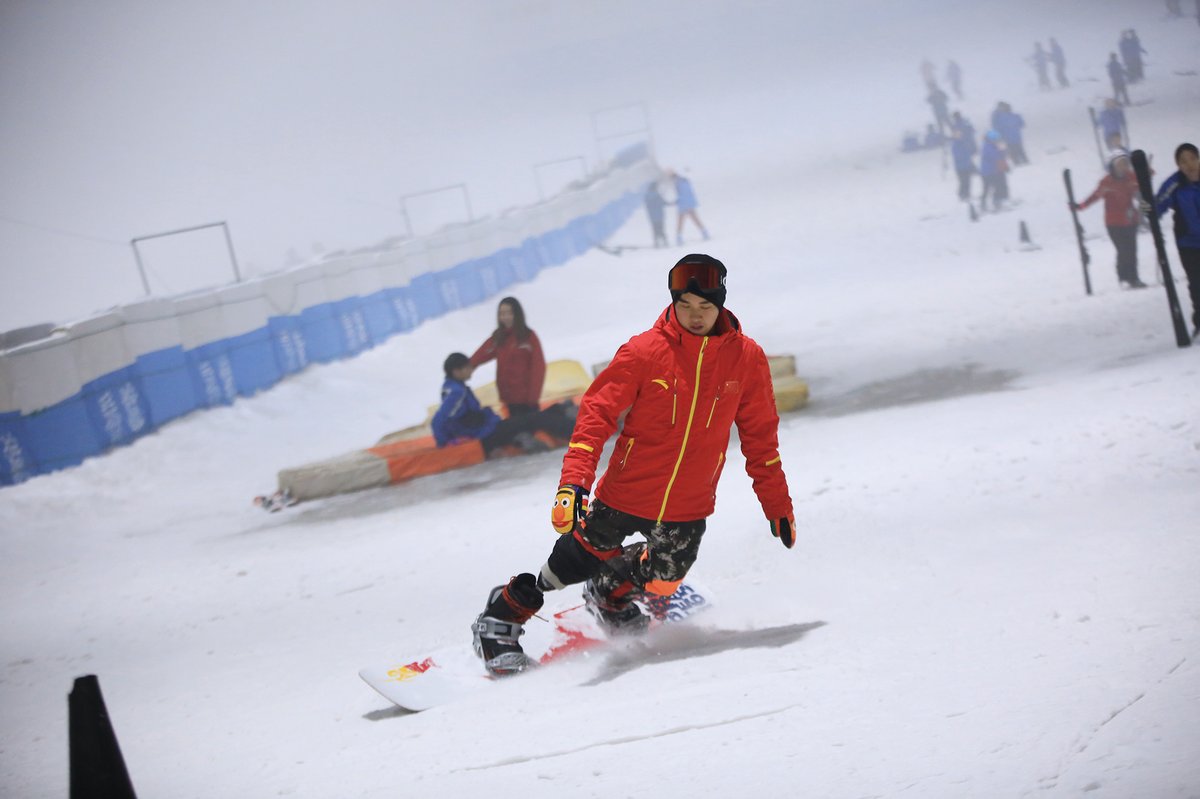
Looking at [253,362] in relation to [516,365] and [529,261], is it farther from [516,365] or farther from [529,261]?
[529,261]

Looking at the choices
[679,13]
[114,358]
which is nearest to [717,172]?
[679,13]

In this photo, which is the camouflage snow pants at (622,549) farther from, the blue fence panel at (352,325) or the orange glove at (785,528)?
the blue fence panel at (352,325)

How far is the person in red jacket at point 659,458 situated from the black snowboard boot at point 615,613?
1 cm

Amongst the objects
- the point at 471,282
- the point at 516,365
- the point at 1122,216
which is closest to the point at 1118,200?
the point at 1122,216

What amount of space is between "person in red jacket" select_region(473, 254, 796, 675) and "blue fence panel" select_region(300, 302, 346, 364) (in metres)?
11.0

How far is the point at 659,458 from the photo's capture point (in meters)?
3.64

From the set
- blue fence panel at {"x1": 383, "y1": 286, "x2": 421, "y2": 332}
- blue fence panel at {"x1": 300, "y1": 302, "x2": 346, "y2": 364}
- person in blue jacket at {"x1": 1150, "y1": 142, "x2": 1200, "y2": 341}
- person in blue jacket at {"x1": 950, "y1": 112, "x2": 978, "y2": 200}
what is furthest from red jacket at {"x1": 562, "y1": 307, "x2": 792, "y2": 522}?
person in blue jacket at {"x1": 950, "y1": 112, "x2": 978, "y2": 200}

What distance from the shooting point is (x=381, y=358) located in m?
15.6

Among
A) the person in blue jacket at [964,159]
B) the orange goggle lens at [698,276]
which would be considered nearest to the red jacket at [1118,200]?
the person in blue jacket at [964,159]

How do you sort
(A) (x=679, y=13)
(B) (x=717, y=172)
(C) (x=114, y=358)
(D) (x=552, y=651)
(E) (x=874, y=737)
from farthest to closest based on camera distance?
(B) (x=717, y=172), (A) (x=679, y=13), (C) (x=114, y=358), (D) (x=552, y=651), (E) (x=874, y=737)

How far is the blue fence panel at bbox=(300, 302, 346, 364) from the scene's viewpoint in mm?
→ 14352

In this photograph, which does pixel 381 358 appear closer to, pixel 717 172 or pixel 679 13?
pixel 679 13

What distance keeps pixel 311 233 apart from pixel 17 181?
11103mm

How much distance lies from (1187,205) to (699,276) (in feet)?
18.3
